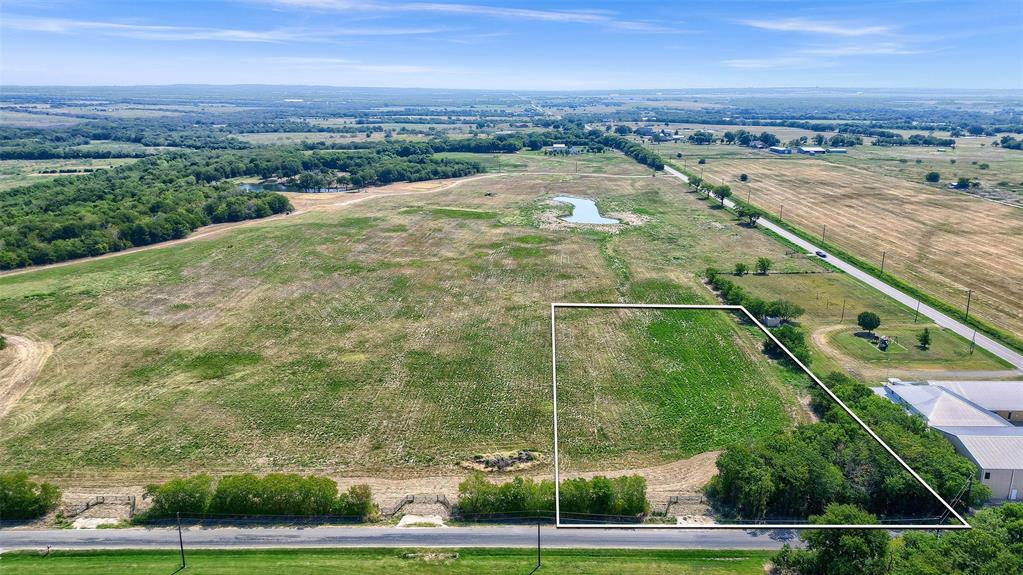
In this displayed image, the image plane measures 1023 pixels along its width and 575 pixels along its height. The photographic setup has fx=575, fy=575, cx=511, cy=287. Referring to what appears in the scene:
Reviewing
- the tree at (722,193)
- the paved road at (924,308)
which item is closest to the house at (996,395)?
the paved road at (924,308)

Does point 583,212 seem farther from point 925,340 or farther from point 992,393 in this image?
point 992,393

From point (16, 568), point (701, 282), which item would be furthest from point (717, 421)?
point (16, 568)

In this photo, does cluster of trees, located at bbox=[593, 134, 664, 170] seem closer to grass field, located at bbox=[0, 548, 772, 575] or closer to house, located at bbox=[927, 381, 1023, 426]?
house, located at bbox=[927, 381, 1023, 426]

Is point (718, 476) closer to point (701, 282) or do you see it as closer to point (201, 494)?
point (201, 494)

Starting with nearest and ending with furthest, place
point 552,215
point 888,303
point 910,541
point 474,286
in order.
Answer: point 910,541, point 888,303, point 474,286, point 552,215

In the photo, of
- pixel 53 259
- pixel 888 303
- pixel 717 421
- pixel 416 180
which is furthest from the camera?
pixel 416 180

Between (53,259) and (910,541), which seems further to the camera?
(53,259)

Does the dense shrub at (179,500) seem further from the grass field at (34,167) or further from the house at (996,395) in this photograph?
the grass field at (34,167)
